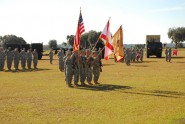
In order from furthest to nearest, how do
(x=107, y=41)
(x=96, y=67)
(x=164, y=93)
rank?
(x=96, y=67), (x=107, y=41), (x=164, y=93)

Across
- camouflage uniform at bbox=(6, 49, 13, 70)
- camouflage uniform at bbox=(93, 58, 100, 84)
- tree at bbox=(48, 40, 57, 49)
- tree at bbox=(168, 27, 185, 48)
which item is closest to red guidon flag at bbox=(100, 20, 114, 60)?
camouflage uniform at bbox=(93, 58, 100, 84)

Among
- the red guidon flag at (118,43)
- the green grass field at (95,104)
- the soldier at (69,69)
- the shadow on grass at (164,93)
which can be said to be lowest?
the green grass field at (95,104)

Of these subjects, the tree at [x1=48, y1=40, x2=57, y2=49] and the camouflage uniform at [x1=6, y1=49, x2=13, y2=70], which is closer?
the camouflage uniform at [x1=6, y1=49, x2=13, y2=70]

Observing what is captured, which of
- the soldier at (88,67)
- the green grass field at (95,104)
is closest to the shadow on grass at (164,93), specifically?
the green grass field at (95,104)

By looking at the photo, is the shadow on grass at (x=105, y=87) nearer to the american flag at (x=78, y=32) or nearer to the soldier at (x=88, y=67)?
the soldier at (x=88, y=67)

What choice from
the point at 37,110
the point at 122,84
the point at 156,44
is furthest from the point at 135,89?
the point at 156,44

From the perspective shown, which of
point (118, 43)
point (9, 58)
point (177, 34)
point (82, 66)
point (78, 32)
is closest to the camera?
point (118, 43)

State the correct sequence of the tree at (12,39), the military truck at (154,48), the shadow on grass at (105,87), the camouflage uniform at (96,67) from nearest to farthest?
the shadow on grass at (105,87) < the camouflage uniform at (96,67) < the military truck at (154,48) < the tree at (12,39)

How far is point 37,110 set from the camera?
10.7 meters

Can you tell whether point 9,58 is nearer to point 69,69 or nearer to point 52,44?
Result: point 69,69

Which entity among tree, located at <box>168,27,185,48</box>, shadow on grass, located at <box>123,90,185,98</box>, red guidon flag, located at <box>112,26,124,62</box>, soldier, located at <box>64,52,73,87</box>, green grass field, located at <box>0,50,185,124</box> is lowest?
green grass field, located at <box>0,50,185,124</box>

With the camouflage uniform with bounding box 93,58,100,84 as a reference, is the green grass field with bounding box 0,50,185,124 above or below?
below

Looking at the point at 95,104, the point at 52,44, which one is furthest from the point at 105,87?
the point at 52,44

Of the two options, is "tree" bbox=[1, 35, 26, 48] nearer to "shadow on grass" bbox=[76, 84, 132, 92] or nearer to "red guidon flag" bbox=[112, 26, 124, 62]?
"shadow on grass" bbox=[76, 84, 132, 92]
